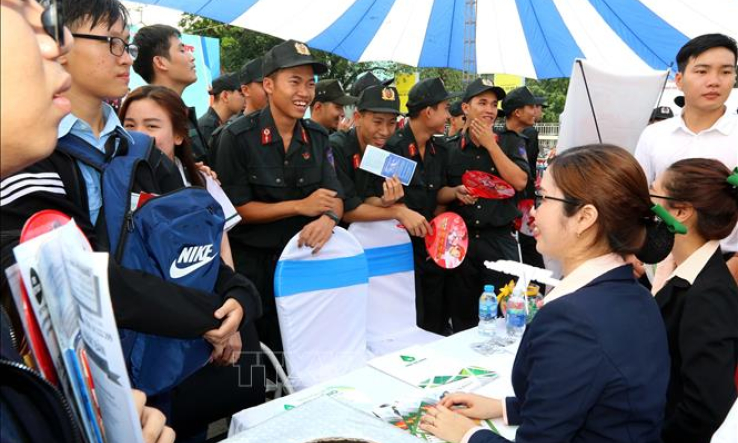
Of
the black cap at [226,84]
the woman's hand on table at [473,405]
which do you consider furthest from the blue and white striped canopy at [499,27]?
the woman's hand on table at [473,405]

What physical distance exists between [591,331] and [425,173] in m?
2.29

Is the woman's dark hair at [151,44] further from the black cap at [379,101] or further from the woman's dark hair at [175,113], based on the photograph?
the black cap at [379,101]

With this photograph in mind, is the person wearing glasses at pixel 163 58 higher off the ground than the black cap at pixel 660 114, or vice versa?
the person wearing glasses at pixel 163 58

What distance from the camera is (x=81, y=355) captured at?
0.62 m

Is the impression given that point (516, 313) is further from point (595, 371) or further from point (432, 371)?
point (595, 371)

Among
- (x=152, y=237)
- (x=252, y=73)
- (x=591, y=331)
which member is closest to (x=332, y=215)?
(x=152, y=237)

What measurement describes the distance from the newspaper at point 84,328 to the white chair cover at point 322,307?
5.10 feet

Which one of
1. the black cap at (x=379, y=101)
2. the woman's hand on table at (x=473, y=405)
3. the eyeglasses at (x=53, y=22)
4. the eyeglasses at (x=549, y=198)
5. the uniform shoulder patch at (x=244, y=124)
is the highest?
the eyeglasses at (x=53, y=22)

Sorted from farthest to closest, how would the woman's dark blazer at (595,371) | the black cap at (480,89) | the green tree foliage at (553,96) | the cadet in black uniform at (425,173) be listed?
the green tree foliage at (553,96) → the black cap at (480,89) → the cadet in black uniform at (425,173) → the woman's dark blazer at (595,371)

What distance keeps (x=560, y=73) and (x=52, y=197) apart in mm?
5516

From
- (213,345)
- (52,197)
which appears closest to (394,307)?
(213,345)

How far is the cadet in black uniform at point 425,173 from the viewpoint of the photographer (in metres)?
3.24

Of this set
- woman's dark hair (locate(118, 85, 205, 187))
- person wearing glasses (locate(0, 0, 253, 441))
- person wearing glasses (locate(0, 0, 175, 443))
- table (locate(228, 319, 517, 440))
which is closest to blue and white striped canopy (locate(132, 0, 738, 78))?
woman's dark hair (locate(118, 85, 205, 187))

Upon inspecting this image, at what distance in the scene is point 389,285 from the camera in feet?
9.14
